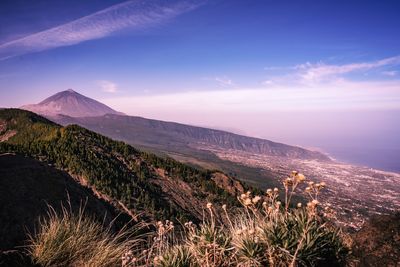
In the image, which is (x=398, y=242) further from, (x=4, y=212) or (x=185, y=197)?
(x=185, y=197)

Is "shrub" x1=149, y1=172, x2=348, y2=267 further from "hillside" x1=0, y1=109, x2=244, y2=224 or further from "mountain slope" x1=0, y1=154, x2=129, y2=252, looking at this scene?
"hillside" x1=0, y1=109, x2=244, y2=224

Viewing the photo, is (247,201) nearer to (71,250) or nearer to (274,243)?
(274,243)

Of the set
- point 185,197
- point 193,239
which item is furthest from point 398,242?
point 185,197

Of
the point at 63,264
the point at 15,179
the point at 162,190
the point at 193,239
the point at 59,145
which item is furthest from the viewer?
the point at 162,190

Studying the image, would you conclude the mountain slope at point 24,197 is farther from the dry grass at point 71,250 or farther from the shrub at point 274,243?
the shrub at point 274,243

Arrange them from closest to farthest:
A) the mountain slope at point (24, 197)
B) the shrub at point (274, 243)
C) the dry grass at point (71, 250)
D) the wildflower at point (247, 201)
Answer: the shrub at point (274, 243) < the wildflower at point (247, 201) < the dry grass at point (71, 250) < the mountain slope at point (24, 197)

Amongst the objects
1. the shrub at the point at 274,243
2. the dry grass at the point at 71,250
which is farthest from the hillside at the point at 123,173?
the shrub at the point at 274,243

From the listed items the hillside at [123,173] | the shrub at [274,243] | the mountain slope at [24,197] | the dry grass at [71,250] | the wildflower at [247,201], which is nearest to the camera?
Answer: the shrub at [274,243]

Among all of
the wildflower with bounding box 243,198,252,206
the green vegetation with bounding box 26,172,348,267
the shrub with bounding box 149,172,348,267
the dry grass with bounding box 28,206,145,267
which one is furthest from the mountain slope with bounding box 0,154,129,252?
the wildflower with bounding box 243,198,252,206

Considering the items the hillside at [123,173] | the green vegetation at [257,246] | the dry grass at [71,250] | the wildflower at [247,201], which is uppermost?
the wildflower at [247,201]
